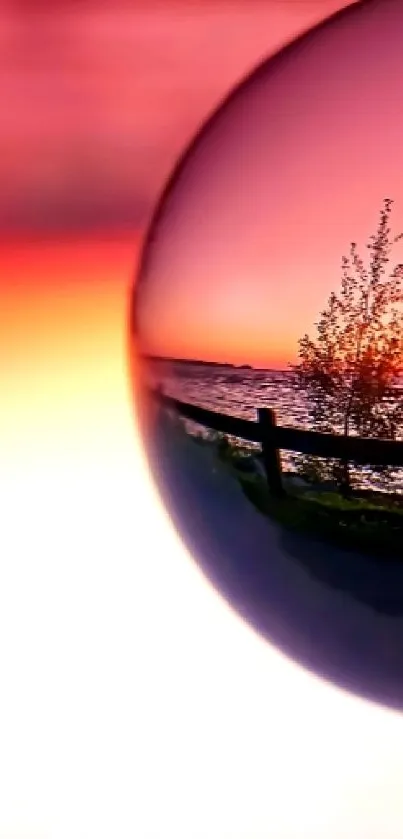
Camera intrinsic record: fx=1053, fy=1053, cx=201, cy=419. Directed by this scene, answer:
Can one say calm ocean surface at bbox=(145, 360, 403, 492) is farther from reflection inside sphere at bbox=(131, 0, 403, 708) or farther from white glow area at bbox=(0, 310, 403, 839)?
white glow area at bbox=(0, 310, 403, 839)

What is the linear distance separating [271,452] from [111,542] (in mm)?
348

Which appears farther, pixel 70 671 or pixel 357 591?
pixel 70 671

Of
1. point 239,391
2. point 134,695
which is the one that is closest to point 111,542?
point 134,695

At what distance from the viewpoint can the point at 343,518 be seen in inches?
15.3

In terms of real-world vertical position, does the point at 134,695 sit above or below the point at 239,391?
below

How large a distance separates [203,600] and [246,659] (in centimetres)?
5

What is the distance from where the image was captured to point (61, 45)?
30.5 inches

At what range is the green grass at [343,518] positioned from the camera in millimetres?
382

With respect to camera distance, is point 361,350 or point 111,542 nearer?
point 361,350

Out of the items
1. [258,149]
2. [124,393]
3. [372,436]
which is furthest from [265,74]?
[124,393]

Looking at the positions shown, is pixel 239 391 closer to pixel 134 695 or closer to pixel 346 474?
pixel 346 474

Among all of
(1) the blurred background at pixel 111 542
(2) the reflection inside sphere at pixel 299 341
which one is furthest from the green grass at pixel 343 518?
(1) the blurred background at pixel 111 542

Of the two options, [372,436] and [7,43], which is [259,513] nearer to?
[372,436]

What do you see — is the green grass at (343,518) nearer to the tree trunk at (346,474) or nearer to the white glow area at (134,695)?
the tree trunk at (346,474)
